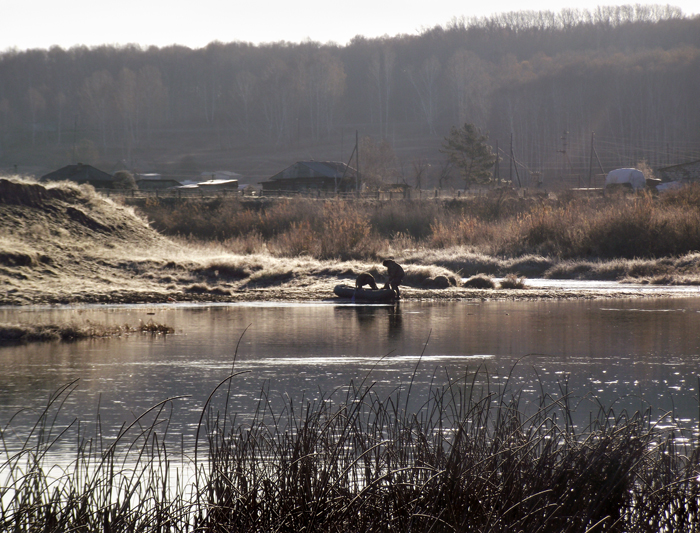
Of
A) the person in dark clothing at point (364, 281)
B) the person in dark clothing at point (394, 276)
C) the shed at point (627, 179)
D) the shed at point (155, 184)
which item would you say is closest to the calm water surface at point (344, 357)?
the person in dark clothing at point (394, 276)

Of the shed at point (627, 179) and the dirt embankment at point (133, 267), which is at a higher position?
the shed at point (627, 179)

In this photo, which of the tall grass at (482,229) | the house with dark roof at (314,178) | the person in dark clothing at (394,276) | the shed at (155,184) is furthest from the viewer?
the house with dark roof at (314,178)

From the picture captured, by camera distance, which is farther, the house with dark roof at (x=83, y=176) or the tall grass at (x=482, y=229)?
the house with dark roof at (x=83, y=176)

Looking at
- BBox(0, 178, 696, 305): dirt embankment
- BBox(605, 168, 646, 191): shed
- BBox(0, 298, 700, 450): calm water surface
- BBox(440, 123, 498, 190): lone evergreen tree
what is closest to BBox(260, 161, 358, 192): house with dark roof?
BBox(440, 123, 498, 190): lone evergreen tree

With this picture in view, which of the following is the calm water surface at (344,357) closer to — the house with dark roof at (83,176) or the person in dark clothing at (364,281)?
the person in dark clothing at (364,281)

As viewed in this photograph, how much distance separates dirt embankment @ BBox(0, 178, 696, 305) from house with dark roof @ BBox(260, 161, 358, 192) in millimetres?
43675

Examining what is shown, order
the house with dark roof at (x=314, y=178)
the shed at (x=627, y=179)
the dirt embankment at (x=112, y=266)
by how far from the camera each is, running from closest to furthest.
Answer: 1. the dirt embankment at (x=112, y=266)
2. the shed at (x=627, y=179)
3. the house with dark roof at (x=314, y=178)

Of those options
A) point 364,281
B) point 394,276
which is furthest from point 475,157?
point 394,276

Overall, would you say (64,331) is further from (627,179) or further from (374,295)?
(627,179)

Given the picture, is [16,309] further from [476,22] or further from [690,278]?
[476,22]

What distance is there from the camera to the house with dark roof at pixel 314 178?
80438 millimetres

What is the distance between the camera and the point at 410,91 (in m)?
166

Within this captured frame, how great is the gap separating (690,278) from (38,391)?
2834cm

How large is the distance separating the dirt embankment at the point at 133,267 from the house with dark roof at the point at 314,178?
4367 cm
